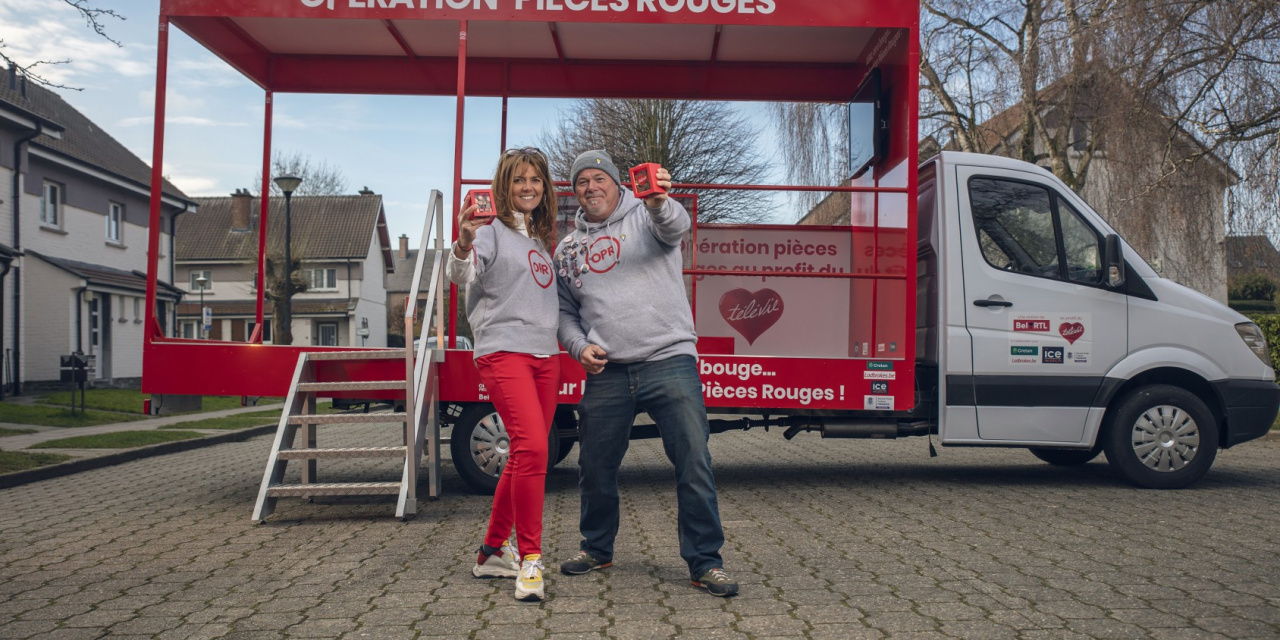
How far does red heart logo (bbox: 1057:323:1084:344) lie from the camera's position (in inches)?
278

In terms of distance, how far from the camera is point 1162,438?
7.09 meters

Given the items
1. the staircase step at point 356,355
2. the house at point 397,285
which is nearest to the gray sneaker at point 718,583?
the staircase step at point 356,355

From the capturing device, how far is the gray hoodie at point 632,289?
4270 mm

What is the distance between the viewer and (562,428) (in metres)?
7.28

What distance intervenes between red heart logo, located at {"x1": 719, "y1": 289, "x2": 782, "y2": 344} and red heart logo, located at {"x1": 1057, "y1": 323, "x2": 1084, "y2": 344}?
6.73ft

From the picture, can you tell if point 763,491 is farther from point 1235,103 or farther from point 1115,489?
point 1235,103

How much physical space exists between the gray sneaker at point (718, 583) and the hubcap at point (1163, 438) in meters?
4.28

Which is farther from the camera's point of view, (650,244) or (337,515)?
(337,515)

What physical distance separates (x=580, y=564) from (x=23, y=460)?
8124 millimetres

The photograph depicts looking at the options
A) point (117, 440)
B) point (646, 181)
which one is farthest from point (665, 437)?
point (117, 440)

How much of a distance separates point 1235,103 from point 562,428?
11.7 m

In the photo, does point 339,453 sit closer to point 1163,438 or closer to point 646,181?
point 646,181

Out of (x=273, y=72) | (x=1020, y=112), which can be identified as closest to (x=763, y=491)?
(x=273, y=72)

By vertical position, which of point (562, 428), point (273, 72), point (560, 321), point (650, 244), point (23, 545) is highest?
point (273, 72)
